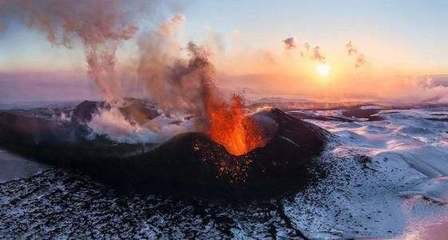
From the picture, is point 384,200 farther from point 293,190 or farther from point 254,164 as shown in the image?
point 254,164

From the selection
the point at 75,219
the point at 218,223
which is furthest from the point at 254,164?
the point at 75,219

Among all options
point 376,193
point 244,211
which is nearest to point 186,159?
point 244,211

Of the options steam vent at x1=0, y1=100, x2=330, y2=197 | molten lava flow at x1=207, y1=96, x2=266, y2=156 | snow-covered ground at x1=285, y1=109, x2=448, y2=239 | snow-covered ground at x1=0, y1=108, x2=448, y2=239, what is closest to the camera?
snow-covered ground at x1=0, y1=108, x2=448, y2=239

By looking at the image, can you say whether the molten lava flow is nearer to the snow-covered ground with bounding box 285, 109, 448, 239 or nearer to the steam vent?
the steam vent

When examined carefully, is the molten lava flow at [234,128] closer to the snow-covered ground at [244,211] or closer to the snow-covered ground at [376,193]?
the snow-covered ground at [376,193]

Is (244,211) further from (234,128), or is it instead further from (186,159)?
(234,128)

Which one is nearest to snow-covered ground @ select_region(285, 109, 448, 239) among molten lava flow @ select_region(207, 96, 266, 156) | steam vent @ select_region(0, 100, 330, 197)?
steam vent @ select_region(0, 100, 330, 197)
